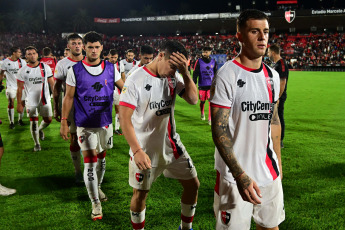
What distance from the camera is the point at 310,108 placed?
1283 cm

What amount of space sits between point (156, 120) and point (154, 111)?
3.9 inches

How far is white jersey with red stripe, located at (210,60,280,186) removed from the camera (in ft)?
7.22

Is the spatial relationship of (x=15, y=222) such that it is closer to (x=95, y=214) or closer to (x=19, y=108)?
(x=95, y=214)

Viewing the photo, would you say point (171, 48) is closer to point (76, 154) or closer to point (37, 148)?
point (76, 154)

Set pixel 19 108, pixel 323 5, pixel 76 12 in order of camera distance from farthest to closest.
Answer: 1. pixel 76 12
2. pixel 323 5
3. pixel 19 108

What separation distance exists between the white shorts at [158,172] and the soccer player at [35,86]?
505 centimetres

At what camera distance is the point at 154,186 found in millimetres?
5188

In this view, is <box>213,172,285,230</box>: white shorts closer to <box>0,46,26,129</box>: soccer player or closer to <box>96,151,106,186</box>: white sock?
<box>96,151,106,186</box>: white sock

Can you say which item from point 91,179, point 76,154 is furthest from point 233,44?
point 91,179

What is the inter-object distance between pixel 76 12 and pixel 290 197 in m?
73.9

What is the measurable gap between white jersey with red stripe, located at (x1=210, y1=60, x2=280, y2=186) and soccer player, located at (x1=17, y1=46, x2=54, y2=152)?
20.5ft

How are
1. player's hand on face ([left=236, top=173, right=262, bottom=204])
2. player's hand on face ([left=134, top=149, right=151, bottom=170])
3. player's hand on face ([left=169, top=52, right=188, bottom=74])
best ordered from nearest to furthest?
player's hand on face ([left=236, top=173, right=262, bottom=204]), player's hand on face ([left=134, top=149, right=151, bottom=170]), player's hand on face ([left=169, top=52, right=188, bottom=74])

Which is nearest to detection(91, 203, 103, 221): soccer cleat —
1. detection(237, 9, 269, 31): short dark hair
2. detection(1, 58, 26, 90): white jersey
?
detection(237, 9, 269, 31): short dark hair

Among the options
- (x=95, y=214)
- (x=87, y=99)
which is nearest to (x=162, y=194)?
(x=95, y=214)
